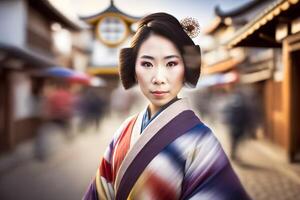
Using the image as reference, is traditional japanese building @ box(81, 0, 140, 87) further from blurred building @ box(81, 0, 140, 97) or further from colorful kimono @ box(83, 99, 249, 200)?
colorful kimono @ box(83, 99, 249, 200)

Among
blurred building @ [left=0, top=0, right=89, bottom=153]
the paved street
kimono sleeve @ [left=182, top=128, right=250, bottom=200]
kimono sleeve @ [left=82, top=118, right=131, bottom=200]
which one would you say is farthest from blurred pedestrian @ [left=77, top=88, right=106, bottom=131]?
kimono sleeve @ [left=182, top=128, right=250, bottom=200]

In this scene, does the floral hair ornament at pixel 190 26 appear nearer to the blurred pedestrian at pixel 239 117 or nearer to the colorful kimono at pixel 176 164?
the colorful kimono at pixel 176 164

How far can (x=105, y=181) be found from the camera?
1.32 metres

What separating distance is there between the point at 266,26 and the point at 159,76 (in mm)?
1792

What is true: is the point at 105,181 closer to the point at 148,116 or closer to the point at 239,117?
the point at 148,116

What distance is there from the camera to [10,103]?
6.39m

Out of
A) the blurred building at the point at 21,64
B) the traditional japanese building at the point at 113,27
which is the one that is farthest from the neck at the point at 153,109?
the blurred building at the point at 21,64

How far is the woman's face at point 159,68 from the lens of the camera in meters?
1.17

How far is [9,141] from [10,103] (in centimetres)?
61

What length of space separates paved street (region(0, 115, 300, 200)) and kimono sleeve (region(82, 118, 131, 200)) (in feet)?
2.27

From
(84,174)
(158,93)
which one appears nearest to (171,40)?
(158,93)

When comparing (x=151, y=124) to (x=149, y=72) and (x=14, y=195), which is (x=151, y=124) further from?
(x=14, y=195)

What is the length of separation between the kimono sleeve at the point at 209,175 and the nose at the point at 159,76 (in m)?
0.20

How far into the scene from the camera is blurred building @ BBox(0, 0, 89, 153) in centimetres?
585
